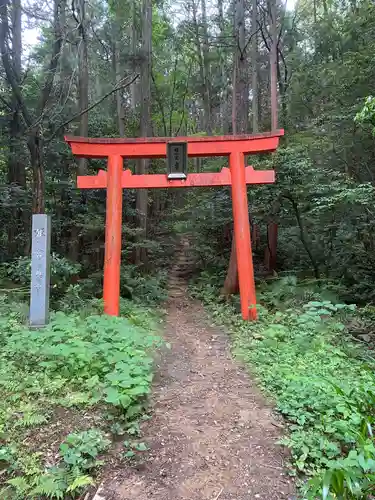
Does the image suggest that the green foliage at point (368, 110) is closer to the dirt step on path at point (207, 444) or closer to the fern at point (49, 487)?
the dirt step on path at point (207, 444)

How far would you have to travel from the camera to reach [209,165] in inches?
511

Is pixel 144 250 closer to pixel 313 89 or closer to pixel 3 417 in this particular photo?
pixel 313 89

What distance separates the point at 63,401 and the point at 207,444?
1354 millimetres

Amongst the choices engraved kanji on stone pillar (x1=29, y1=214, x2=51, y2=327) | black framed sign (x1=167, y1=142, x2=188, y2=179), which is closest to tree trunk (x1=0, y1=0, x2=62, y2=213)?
engraved kanji on stone pillar (x1=29, y1=214, x2=51, y2=327)

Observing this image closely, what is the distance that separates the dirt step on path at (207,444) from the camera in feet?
8.18

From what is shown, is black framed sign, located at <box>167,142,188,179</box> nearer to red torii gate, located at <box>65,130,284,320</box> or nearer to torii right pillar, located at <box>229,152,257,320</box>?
red torii gate, located at <box>65,130,284,320</box>

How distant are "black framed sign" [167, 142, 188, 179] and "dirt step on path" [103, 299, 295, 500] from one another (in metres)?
4.16

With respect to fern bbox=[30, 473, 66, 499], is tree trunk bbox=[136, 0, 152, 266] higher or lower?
higher

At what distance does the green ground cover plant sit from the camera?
2.50 metres

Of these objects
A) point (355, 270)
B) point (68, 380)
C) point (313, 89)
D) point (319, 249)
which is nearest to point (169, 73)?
point (313, 89)

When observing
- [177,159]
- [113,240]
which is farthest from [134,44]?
[113,240]

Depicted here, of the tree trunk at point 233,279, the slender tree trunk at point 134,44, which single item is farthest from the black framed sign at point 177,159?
the slender tree trunk at point 134,44

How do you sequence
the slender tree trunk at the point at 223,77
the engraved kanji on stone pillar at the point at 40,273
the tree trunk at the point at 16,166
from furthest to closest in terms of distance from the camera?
the slender tree trunk at the point at 223,77 → the tree trunk at the point at 16,166 → the engraved kanji on stone pillar at the point at 40,273

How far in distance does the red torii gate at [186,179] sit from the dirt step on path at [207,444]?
10.1 ft
